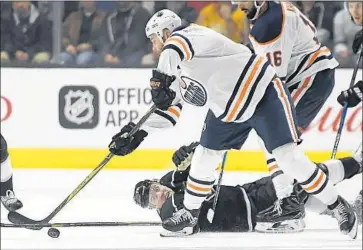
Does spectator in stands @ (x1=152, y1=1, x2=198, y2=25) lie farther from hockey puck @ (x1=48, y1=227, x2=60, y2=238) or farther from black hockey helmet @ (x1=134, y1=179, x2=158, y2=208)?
hockey puck @ (x1=48, y1=227, x2=60, y2=238)

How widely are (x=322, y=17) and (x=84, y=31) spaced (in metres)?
1.55

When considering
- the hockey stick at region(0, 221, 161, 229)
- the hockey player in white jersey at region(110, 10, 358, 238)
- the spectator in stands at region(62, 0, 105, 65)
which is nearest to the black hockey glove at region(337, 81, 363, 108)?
the hockey player in white jersey at region(110, 10, 358, 238)

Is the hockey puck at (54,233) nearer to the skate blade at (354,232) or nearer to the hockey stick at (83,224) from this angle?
the hockey stick at (83,224)

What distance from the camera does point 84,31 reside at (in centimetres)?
604

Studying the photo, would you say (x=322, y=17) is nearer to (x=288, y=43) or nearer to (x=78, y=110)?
(x=78, y=110)

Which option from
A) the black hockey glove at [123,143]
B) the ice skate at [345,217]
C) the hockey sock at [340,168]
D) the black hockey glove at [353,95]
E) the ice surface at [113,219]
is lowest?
the ice surface at [113,219]

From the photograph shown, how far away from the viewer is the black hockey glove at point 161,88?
11.1 ft

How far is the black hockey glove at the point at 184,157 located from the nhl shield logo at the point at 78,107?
182 cm

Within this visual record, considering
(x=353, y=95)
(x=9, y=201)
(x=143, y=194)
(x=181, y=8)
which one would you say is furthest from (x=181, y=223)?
(x=181, y=8)

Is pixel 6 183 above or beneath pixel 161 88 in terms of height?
beneath

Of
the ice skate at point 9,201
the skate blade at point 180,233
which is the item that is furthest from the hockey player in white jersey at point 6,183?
the skate blade at point 180,233

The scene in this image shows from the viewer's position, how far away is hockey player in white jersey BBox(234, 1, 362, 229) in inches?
158

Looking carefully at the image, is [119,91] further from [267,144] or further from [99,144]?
[267,144]

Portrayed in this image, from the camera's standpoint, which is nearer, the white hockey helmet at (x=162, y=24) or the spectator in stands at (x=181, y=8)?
the white hockey helmet at (x=162, y=24)
